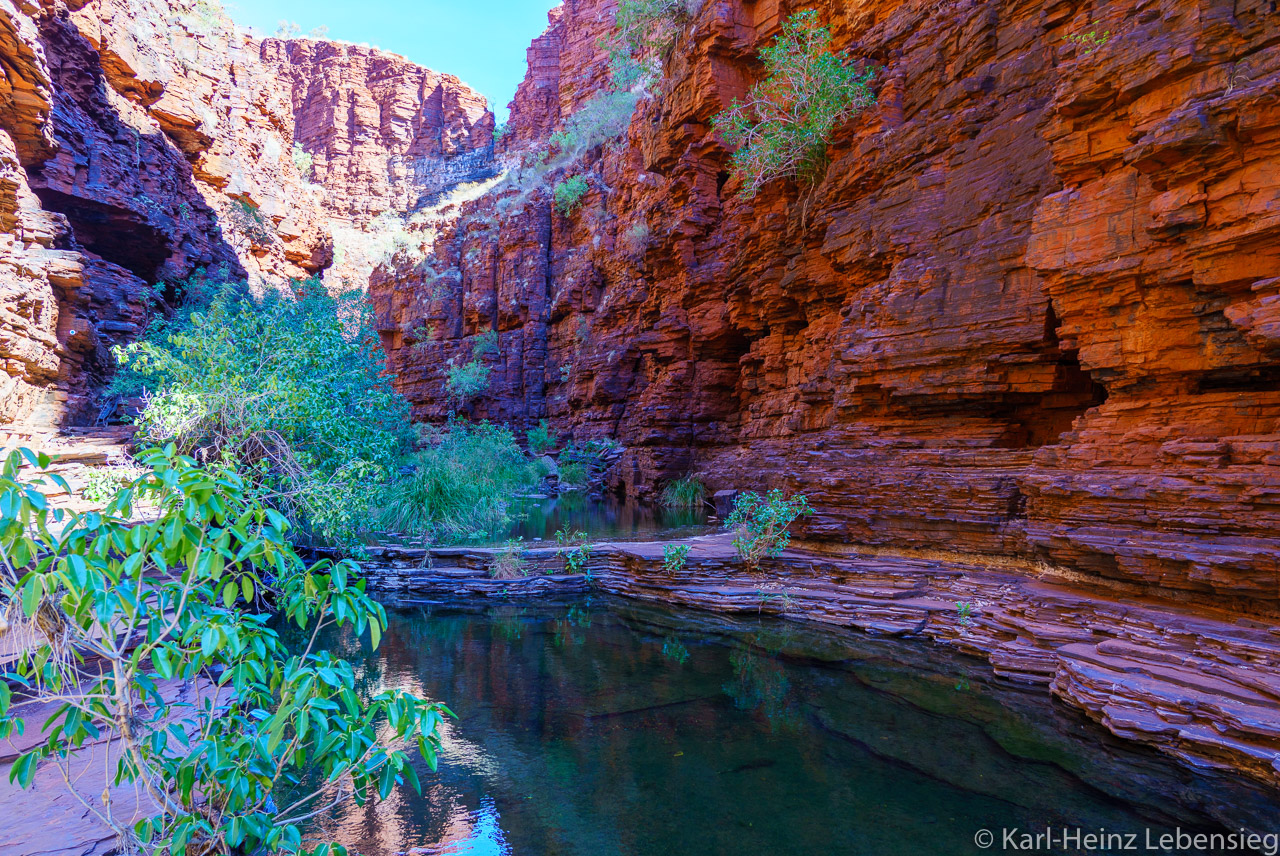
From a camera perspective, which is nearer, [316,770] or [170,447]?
[170,447]

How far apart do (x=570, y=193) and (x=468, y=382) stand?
9893 mm

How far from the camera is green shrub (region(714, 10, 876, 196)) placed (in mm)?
12586

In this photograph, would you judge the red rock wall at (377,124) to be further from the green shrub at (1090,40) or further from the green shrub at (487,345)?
the green shrub at (1090,40)

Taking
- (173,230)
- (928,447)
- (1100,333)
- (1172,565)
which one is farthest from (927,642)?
(173,230)

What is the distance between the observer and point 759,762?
499cm

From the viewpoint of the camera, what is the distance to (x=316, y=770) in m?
4.90

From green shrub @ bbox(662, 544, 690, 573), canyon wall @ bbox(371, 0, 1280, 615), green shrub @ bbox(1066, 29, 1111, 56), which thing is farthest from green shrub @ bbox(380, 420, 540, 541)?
green shrub @ bbox(1066, 29, 1111, 56)

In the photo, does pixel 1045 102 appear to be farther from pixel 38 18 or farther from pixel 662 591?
pixel 38 18

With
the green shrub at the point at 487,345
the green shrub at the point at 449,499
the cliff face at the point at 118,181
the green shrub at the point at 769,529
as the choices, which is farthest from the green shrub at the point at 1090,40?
the green shrub at the point at 487,345

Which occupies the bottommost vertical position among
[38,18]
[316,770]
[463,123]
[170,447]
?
[316,770]

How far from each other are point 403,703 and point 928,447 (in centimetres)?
924

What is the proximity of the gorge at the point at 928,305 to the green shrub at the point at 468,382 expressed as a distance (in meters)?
6.69

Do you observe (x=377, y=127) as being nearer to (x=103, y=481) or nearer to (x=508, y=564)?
(x=508, y=564)

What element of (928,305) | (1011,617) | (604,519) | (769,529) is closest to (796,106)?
(928,305)
